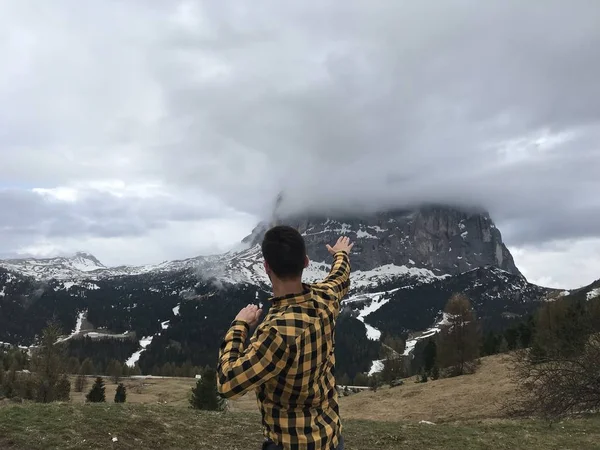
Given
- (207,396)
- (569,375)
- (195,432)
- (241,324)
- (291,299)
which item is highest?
(291,299)

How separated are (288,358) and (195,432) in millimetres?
13853

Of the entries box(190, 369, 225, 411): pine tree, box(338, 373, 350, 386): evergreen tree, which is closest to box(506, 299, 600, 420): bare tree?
box(190, 369, 225, 411): pine tree

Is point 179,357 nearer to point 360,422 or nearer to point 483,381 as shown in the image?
point 483,381

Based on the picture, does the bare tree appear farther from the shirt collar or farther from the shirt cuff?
the shirt cuff

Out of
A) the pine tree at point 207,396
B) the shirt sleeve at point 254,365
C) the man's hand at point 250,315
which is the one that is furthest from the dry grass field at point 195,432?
the pine tree at point 207,396

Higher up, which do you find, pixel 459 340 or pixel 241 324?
pixel 241 324

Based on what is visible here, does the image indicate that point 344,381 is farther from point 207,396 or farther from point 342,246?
point 342,246

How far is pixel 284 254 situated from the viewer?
3.56 meters

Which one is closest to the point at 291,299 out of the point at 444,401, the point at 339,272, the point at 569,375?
the point at 339,272

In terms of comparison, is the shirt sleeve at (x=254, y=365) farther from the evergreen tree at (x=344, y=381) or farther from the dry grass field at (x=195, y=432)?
the evergreen tree at (x=344, y=381)

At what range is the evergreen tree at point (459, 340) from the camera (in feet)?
160

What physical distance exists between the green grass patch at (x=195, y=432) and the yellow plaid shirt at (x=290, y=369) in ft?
36.2

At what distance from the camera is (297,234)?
368 centimetres

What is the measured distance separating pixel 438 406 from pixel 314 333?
33.3 metres
